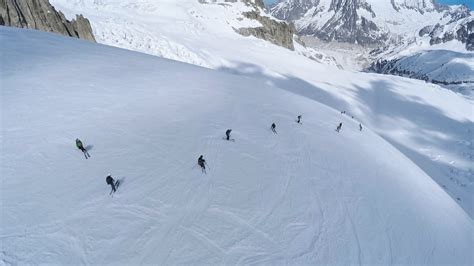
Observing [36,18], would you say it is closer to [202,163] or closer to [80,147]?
[80,147]

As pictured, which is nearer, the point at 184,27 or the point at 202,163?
the point at 202,163

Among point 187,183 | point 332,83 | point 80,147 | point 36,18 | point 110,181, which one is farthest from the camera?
point 332,83

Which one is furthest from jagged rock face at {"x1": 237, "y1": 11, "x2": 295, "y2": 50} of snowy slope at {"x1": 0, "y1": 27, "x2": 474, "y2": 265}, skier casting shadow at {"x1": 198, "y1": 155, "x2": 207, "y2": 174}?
skier casting shadow at {"x1": 198, "y1": 155, "x2": 207, "y2": 174}

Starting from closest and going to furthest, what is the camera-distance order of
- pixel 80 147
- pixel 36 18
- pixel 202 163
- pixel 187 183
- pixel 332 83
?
pixel 187 183 → pixel 80 147 → pixel 202 163 → pixel 36 18 → pixel 332 83

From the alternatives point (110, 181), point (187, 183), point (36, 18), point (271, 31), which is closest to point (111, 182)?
point (110, 181)

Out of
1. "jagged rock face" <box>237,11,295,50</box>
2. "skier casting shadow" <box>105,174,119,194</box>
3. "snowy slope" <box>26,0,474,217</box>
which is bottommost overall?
"snowy slope" <box>26,0,474,217</box>

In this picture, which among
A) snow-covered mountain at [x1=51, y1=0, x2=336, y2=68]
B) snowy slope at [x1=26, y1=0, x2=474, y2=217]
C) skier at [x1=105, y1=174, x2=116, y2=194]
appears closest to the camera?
skier at [x1=105, y1=174, x2=116, y2=194]

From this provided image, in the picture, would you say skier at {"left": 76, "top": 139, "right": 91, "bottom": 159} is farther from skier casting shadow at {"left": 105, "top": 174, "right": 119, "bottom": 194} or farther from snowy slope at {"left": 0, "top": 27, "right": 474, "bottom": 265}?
skier casting shadow at {"left": 105, "top": 174, "right": 119, "bottom": 194}
